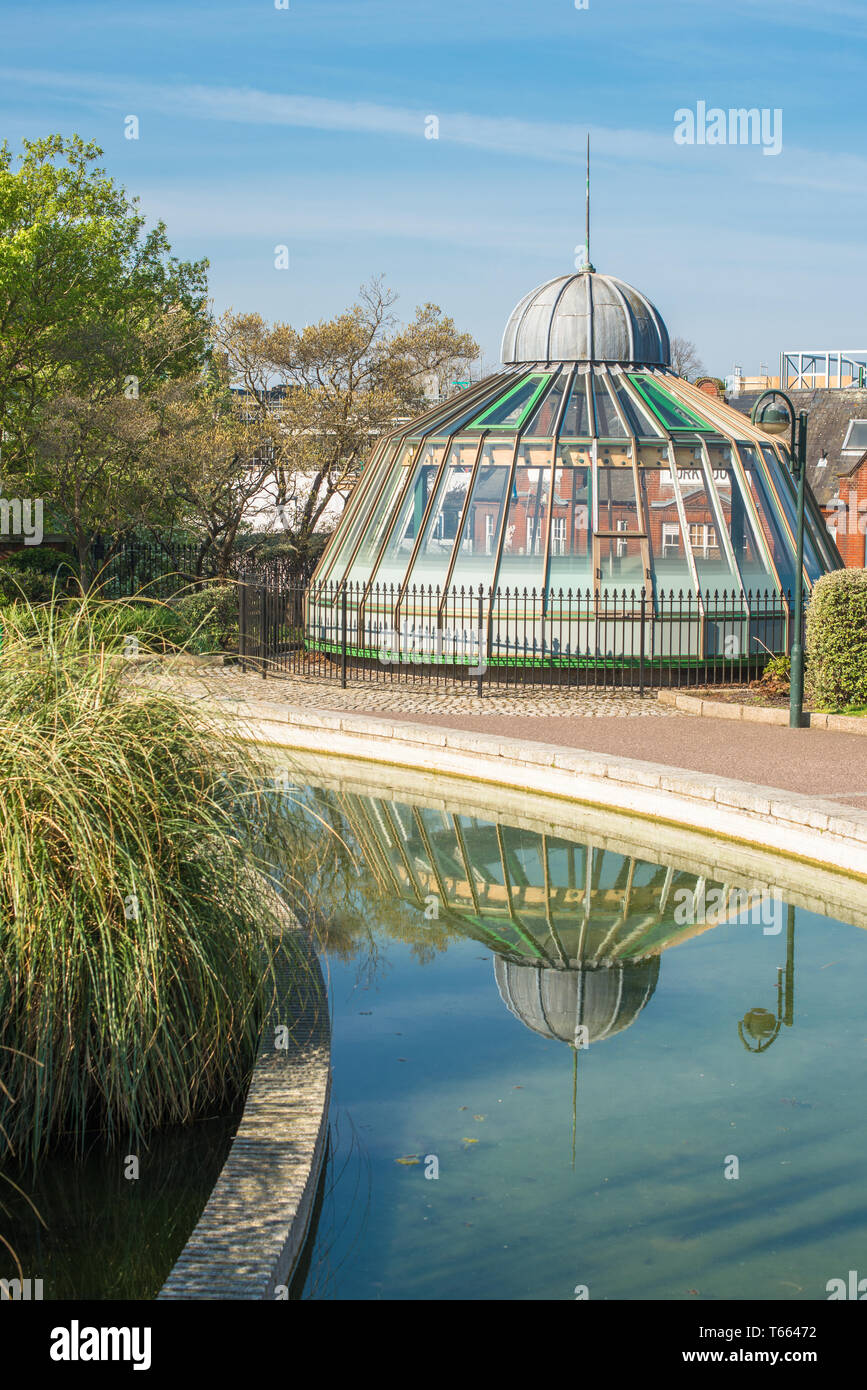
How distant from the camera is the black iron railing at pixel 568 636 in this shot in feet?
64.6

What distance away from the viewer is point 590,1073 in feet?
23.4

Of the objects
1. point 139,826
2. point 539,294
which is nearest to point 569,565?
point 539,294

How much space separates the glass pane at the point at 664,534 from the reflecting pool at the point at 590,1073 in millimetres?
8982

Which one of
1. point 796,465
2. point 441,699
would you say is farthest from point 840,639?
point 441,699

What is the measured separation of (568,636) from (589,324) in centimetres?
572

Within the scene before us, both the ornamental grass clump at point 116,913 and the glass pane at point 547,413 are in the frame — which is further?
the glass pane at point 547,413

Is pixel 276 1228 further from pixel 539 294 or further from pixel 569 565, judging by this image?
pixel 539 294

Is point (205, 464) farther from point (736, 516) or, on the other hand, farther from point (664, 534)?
point (736, 516)

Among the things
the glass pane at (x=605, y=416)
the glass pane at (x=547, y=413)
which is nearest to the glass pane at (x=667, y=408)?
the glass pane at (x=605, y=416)

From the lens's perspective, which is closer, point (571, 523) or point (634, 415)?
point (571, 523)

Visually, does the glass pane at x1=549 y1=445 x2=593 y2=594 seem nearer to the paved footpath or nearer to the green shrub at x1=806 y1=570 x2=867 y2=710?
the paved footpath

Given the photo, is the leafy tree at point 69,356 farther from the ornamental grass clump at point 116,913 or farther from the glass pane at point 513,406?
the ornamental grass clump at point 116,913

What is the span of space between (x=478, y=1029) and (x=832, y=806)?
4191 mm
